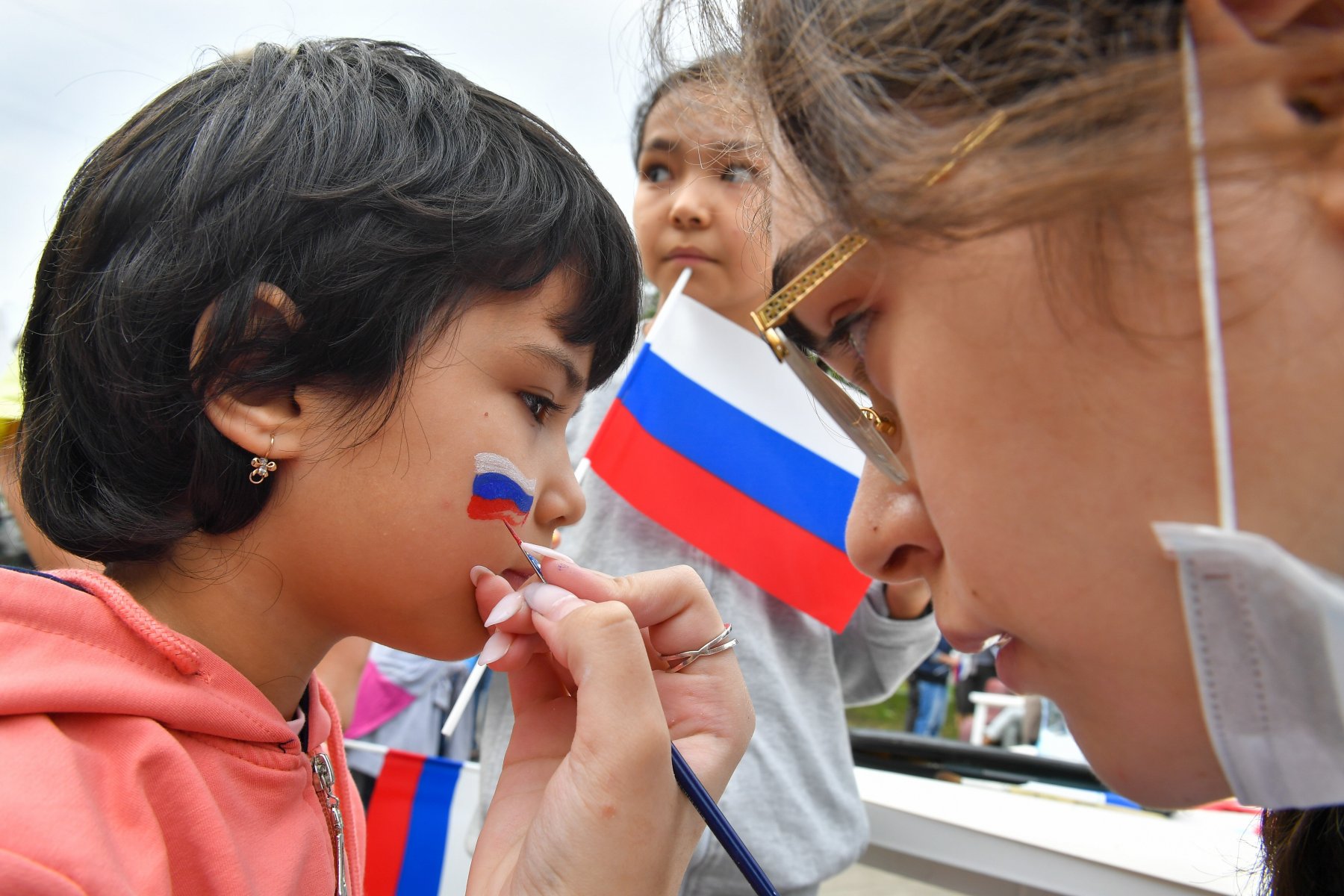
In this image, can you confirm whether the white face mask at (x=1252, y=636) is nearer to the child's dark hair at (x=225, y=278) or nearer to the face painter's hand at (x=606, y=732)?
the face painter's hand at (x=606, y=732)

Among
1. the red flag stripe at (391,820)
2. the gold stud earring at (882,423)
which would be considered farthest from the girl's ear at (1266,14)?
the red flag stripe at (391,820)

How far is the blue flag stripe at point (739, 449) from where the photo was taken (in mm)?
2014

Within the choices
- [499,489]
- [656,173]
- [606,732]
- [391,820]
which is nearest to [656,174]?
[656,173]

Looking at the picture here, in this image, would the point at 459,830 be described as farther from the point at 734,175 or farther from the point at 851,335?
the point at 851,335

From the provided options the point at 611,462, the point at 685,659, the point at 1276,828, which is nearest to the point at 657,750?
the point at 685,659

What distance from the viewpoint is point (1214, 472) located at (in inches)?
26.1

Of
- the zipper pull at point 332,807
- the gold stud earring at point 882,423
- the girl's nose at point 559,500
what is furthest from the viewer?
the girl's nose at point 559,500

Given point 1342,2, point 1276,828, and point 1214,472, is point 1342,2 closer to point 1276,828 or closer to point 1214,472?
point 1214,472

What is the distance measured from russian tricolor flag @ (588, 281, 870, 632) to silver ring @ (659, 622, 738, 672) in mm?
671

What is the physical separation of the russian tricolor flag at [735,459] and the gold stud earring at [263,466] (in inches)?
34.8

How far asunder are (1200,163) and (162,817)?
44.1 inches

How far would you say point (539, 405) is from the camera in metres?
1.34

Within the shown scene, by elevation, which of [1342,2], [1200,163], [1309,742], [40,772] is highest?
[1342,2]

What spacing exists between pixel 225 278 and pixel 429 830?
1.75m
